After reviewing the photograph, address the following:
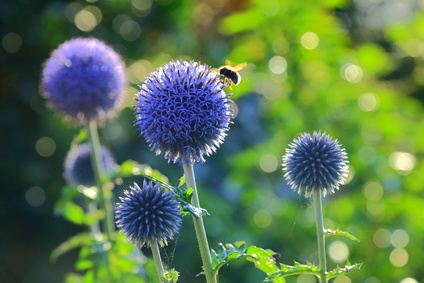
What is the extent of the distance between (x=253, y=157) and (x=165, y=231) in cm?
226

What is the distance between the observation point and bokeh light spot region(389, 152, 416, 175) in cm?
416

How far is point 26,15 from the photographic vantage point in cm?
564

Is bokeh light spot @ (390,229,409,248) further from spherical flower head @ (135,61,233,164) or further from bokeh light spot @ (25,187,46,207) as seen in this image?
bokeh light spot @ (25,187,46,207)

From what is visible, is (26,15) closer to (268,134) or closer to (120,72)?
(268,134)

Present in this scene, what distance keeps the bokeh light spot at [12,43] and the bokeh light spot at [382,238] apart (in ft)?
12.8

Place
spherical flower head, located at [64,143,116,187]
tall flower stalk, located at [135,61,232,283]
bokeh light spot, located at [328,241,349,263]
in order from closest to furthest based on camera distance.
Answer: tall flower stalk, located at [135,61,232,283]
spherical flower head, located at [64,143,116,187]
bokeh light spot, located at [328,241,349,263]

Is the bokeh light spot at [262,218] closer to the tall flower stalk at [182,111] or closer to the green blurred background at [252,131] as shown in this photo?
the green blurred background at [252,131]

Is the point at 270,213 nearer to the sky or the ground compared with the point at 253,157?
nearer to the ground

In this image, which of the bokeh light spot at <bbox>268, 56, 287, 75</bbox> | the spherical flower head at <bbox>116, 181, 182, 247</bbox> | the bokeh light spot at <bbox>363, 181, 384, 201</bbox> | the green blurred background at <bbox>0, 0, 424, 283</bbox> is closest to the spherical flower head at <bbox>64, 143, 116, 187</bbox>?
the green blurred background at <bbox>0, 0, 424, 283</bbox>

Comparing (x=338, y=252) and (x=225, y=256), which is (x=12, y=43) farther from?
(x=225, y=256)

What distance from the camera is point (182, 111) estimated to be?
167 centimetres

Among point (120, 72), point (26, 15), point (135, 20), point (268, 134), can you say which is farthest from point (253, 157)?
point (26, 15)

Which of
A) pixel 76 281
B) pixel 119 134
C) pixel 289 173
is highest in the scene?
pixel 119 134

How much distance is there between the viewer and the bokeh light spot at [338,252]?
12.6 feet
